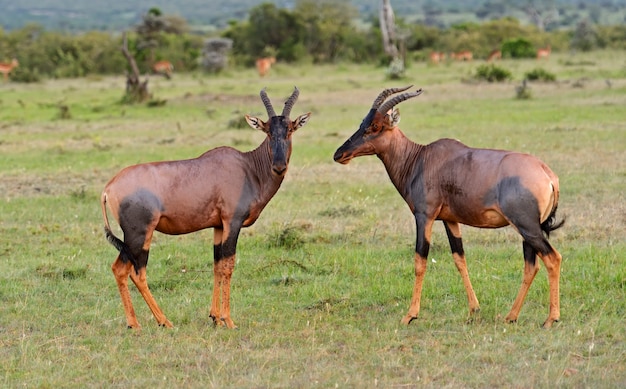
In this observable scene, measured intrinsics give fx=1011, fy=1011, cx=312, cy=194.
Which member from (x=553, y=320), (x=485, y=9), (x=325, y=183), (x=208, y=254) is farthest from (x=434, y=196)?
(x=485, y=9)

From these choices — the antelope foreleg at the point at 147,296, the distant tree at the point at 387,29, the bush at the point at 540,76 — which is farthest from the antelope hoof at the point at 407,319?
the distant tree at the point at 387,29

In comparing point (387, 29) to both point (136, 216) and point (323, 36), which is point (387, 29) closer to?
point (323, 36)

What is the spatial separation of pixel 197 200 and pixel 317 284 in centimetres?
161

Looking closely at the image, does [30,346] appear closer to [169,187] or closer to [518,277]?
[169,187]

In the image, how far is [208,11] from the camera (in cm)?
13738

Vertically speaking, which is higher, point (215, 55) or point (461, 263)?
point (461, 263)

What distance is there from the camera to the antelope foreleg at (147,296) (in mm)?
7332

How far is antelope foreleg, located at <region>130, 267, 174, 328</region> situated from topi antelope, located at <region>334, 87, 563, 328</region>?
1754 mm

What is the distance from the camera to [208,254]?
9.81m

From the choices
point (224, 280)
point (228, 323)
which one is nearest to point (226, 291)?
point (224, 280)

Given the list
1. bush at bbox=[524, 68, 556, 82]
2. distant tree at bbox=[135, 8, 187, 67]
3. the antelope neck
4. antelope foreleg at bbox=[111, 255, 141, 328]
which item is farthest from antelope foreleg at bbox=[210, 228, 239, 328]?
distant tree at bbox=[135, 8, 187, 67]

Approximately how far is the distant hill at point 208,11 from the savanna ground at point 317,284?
269ft

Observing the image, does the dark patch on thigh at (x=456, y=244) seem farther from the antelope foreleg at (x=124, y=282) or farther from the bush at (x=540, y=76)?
the bush at (x=540, y=76)

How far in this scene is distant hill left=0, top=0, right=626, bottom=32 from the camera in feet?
348
